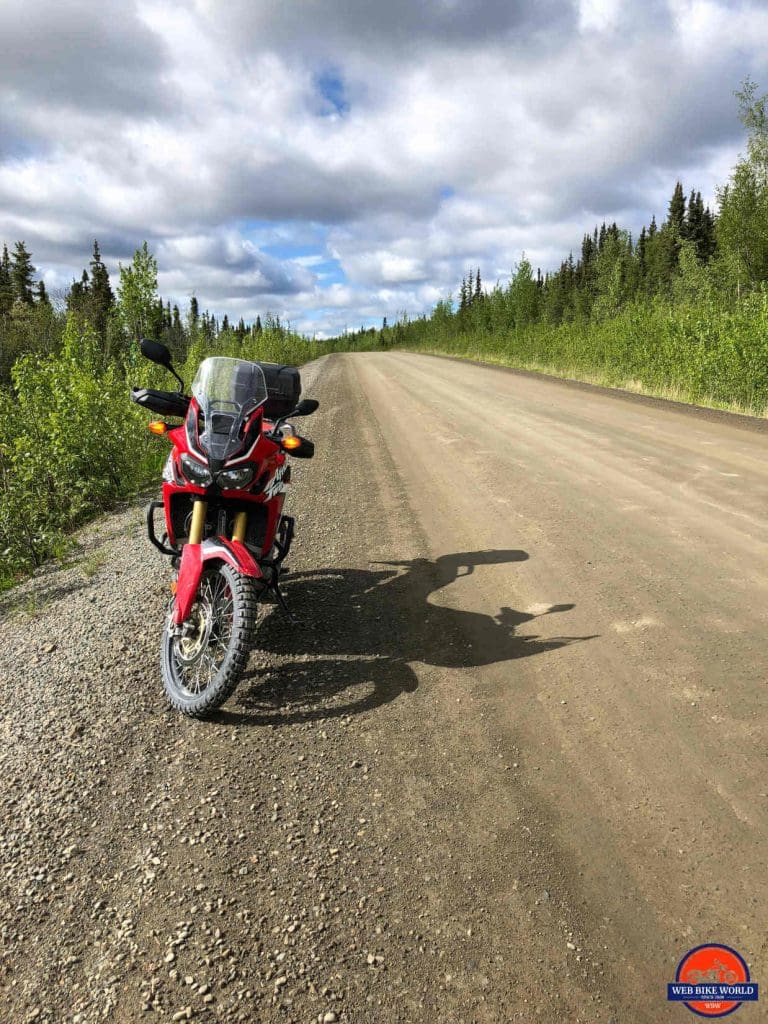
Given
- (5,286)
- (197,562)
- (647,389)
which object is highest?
(5,286)

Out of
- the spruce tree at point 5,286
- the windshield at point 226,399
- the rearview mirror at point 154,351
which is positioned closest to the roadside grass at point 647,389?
the windshield at point 226,399

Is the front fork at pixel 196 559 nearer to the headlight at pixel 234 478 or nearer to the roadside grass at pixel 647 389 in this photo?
the headlight at pixel 234 478

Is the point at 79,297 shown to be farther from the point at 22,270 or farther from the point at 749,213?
the point at 749,213

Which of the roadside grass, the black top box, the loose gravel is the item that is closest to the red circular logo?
the loose gravel

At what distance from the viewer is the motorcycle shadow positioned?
3.25 metres

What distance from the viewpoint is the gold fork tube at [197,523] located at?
3.48m

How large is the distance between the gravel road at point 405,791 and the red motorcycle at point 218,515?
0.93 ft

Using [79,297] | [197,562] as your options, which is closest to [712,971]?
[197,562]

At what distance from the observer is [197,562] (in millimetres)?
3297

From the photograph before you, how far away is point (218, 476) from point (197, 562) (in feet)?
1.64

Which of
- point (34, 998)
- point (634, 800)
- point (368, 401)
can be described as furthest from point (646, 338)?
point (34, 998)

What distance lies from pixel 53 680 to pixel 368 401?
1315 centimetres

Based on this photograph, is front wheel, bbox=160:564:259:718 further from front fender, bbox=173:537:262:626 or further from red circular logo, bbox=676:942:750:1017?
red circular logo, bbox=676:942:750:1017

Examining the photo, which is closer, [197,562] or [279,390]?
[197,562]
